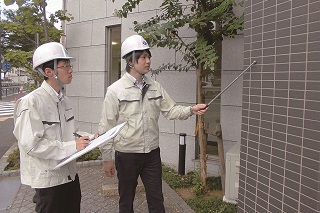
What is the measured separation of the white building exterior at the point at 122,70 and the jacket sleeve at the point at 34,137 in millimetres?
3087

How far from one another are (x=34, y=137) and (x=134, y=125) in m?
1.11

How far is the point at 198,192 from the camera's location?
15.3 ft

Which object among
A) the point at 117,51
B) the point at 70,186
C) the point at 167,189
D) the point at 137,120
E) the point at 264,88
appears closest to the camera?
the point at 264,88

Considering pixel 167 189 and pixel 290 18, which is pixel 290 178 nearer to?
pixel 290 18

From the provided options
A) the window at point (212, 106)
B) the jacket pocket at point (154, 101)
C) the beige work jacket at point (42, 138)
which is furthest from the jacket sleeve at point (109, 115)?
the window at point (212, 106)

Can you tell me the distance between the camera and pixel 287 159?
2.12 metres

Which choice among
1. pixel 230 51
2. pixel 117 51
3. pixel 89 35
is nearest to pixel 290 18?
pixel 230 51

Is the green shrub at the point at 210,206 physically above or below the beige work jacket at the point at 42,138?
below

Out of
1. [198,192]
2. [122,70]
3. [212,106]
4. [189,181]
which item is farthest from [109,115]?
[122,70]

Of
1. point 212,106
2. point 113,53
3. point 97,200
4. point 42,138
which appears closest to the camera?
point 42,138

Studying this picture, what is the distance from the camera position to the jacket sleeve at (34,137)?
219 cm

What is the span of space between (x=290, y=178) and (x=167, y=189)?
2.88 meters

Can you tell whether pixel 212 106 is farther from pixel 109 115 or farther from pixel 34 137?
pixel 34 137

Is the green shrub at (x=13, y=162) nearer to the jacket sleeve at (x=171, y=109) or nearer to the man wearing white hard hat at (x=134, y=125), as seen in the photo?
the man wearing white hard hat at (x=134, y=125)
